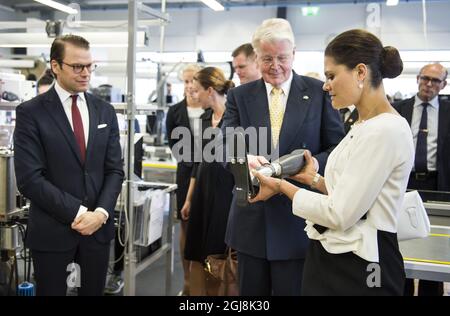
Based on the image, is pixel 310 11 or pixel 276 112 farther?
pixel 310 11

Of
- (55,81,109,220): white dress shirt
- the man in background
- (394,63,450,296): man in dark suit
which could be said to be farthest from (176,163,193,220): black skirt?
(394,63,450,296): man in dark suit

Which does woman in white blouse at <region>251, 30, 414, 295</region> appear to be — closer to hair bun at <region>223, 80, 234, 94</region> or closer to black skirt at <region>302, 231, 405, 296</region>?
black skirt at <region>302, 231, 405, 296</region>

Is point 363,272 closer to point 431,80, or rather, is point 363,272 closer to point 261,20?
point 431,80

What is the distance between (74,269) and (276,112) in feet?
3.70

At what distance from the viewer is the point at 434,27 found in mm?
2797

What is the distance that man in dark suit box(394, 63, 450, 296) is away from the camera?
2865 mm

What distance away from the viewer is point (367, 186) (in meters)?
1.10

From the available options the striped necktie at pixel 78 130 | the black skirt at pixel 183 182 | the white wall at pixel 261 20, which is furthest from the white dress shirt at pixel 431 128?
the white wall at pixel 261 20

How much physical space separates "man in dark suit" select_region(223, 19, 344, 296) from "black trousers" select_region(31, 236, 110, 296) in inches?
27.5

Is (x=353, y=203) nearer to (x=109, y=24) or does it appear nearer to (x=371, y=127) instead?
(x=371, y=127)

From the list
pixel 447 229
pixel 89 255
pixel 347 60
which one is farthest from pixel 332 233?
pixel 89 255

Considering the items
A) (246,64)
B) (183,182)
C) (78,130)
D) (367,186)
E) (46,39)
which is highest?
(46,39)

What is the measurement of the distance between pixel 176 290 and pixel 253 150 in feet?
6.39

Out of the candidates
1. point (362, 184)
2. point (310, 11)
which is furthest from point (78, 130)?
point (310, 11)
